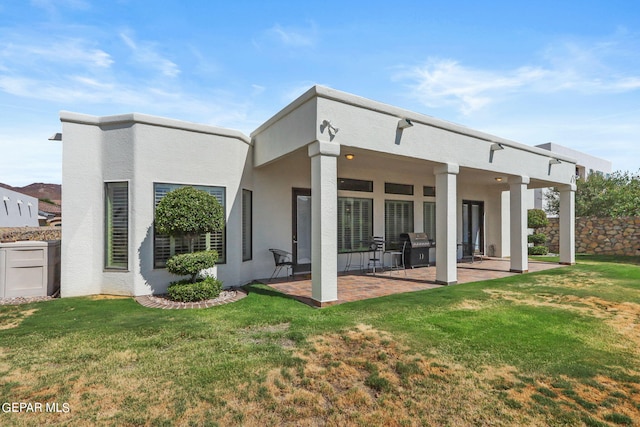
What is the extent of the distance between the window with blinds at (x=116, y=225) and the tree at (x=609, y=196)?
2034 cm

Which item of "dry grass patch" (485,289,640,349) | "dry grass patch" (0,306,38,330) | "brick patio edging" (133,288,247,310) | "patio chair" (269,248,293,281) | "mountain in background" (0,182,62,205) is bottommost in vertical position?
"brick patio edging" (133,288,247,310)

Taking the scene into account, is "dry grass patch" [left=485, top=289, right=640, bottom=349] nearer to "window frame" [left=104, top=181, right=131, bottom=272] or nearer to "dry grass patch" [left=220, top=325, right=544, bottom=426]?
"dry grass patch" [left=220, top=325, right=544, bottom=426]

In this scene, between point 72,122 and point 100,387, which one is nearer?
point 100,387

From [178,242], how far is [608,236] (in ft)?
60.6

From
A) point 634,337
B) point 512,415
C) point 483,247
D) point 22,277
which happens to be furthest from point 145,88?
point 483,247

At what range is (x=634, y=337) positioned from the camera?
A: 162 inches

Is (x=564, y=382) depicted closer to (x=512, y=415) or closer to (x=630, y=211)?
(x=512, y=415)

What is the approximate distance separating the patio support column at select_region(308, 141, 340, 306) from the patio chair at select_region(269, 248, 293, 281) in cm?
262

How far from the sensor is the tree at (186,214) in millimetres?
5941

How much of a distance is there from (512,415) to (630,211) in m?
18.1

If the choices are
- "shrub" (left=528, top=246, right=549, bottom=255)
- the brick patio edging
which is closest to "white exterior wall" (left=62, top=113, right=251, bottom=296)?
the brick patio edging

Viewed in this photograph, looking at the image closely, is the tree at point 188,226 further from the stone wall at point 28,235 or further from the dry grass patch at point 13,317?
the stone wall at point 28,235

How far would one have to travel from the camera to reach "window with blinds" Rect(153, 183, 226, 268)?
22.0 ft

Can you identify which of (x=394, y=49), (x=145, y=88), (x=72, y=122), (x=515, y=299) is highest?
(x=394, y=49)
